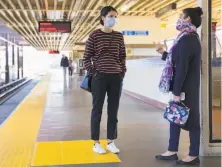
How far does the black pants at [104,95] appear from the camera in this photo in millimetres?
3980

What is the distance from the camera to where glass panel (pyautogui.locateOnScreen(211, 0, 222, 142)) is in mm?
4121

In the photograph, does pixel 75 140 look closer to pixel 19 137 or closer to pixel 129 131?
pixel 19 137

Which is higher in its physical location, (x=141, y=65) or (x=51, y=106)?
(x=141, y=65)

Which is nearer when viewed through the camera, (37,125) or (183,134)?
(183,134)

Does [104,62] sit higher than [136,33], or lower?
lower

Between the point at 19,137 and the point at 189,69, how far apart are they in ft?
9.03

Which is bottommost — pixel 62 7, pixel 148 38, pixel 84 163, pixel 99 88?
pixel 84 163

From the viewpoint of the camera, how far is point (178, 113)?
11.8 feet

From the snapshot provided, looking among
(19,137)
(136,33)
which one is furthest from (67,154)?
(136,33)

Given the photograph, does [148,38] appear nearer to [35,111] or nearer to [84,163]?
[35,111]

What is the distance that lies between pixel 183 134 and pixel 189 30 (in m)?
2.10

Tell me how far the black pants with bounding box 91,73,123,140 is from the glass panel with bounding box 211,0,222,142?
1083mm

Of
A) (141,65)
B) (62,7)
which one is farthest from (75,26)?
(141,65)

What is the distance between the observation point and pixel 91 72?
3996mm
